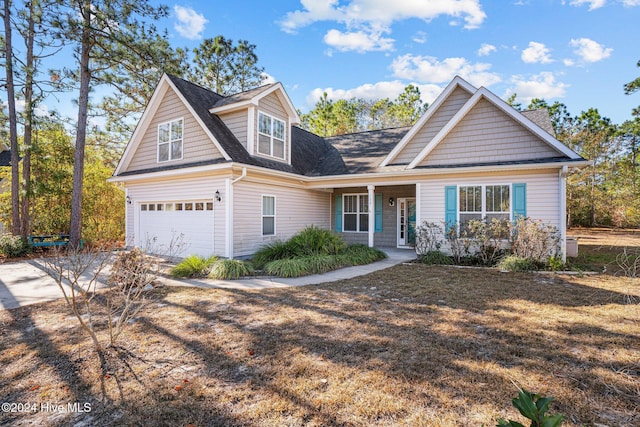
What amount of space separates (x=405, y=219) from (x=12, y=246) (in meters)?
14.9

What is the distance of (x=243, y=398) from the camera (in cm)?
280

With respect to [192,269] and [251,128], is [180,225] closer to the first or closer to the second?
[192,269]

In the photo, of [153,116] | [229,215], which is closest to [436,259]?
[229,215]

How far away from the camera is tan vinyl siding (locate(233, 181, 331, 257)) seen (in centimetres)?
1034

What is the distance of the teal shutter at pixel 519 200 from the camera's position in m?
9.57

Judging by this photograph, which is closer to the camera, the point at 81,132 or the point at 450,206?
the point at 450,206

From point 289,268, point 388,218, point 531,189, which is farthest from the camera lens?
point 388,218

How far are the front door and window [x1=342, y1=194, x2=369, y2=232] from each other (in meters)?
1.40

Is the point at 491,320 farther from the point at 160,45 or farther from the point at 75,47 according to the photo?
the point at 75,47

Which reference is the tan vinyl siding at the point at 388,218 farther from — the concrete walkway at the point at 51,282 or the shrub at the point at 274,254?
the shrub at the point at 274,254

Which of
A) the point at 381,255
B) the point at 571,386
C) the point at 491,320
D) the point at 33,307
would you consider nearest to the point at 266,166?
the point at 381,255

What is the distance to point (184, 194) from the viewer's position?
36.9ft

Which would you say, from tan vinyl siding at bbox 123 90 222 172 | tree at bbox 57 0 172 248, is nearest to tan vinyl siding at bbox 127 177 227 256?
tan vinyl siding at bbox 123 90 222 172

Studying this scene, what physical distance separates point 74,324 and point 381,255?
8360mm
